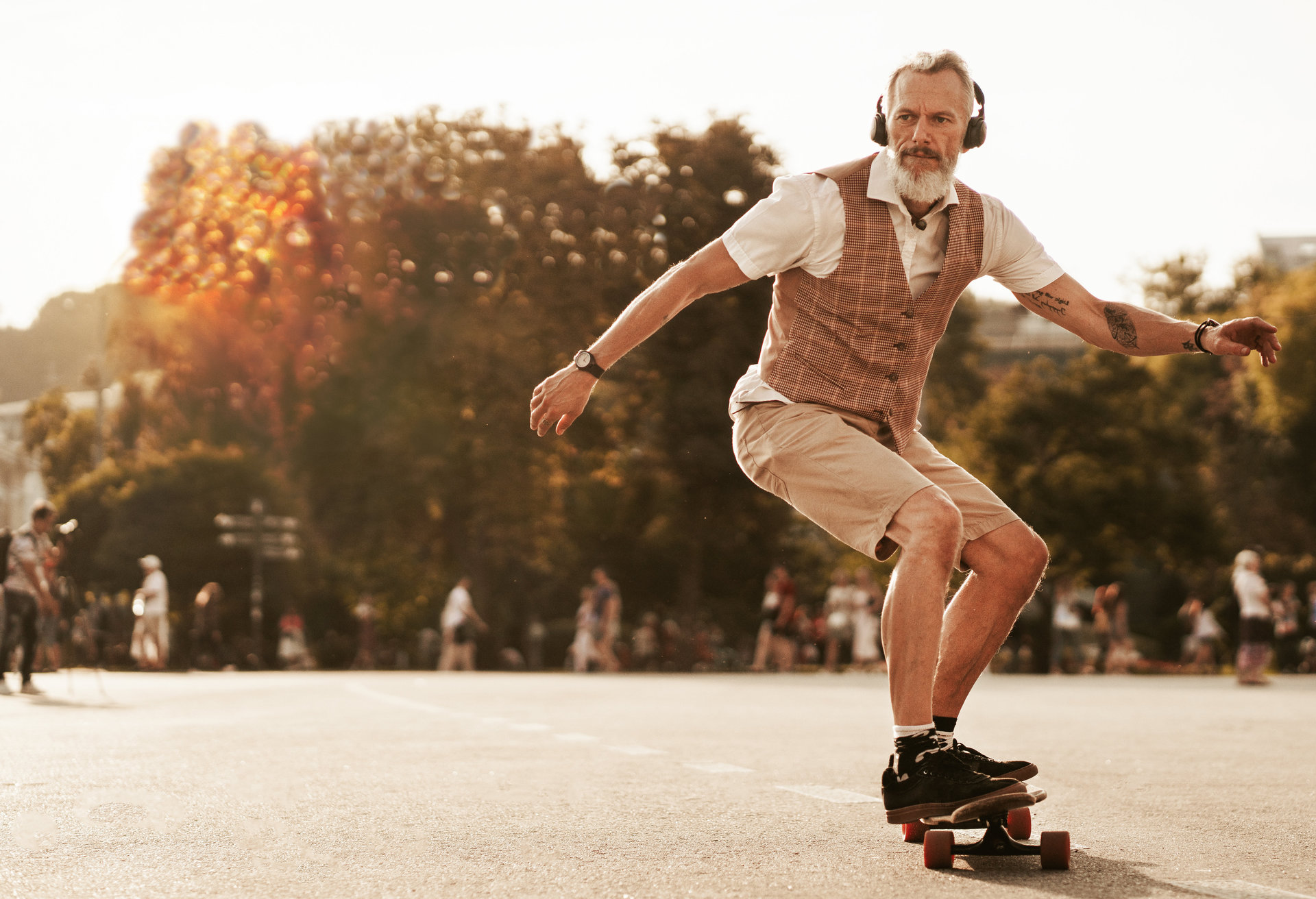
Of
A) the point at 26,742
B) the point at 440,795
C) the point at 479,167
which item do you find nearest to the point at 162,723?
the point at 26,742

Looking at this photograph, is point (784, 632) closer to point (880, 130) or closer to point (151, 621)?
point (151, 621)

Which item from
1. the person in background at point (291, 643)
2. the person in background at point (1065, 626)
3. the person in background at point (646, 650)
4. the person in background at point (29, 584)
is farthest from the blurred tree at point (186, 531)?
the person in background at point (29, 584)

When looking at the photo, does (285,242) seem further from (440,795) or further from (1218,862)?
(1218,862)

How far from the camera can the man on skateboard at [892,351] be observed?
4.66 metres

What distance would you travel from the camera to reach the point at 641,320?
4.73 metres

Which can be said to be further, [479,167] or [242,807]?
[479,167]

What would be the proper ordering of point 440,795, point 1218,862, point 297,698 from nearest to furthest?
1. point 1218,862
2. point 440,795
3. point 297,698

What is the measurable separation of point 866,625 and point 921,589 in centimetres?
2296

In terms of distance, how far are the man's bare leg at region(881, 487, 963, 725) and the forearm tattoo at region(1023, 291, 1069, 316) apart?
0.88 metres

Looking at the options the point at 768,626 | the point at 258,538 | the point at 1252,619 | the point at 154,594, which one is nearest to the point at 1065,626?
the point at 768,626

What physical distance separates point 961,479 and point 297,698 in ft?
35.2

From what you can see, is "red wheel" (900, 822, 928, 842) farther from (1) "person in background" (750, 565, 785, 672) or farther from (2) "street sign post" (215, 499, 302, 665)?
(2) "street sign post" (215, 499, 302, 665)

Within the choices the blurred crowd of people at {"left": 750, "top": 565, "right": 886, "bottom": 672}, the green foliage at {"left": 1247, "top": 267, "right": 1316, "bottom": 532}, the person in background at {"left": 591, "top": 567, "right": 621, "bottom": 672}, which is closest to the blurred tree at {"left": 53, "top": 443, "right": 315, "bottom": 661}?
the person in background at {"left": 591, "top": 567, "right": 621, "bottom": 672}

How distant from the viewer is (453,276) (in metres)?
35.4
